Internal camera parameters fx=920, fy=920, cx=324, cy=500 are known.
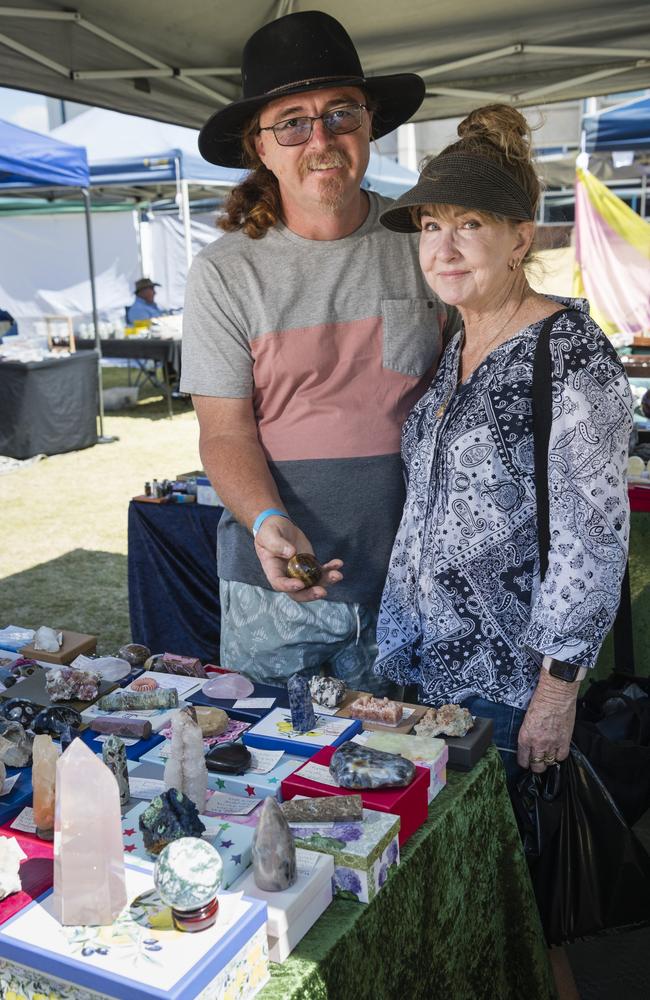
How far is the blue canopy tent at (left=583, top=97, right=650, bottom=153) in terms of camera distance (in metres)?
6.93

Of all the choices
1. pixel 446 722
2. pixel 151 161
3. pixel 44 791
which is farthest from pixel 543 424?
pixel 151 161

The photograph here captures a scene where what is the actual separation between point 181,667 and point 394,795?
692mm

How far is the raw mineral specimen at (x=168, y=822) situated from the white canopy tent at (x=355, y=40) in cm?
289

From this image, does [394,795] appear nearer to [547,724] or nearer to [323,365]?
[547,724]

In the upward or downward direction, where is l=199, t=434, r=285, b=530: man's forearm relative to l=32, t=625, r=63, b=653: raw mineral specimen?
upward

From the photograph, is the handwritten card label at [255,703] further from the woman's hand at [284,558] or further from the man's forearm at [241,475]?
the man's forearm at [241,475]

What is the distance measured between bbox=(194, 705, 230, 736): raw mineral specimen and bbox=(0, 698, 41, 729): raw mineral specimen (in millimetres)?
281

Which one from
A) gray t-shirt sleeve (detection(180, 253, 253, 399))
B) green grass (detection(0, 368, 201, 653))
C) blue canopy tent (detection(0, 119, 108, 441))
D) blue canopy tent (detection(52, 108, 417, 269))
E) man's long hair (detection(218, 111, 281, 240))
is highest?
blue canopy tent (detection(52, 108, 417, 269))

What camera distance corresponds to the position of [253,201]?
1.96 m

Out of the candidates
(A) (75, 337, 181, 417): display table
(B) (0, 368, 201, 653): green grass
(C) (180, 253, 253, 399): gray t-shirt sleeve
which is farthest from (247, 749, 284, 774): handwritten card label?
(A) (75, 337, 181, 417): display table

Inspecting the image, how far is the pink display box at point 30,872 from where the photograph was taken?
109 cm

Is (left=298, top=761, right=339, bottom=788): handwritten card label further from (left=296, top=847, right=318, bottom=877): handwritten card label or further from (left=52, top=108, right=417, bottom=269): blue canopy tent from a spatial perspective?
(left=52, top=108, right=417, bottom=269): blue canopy tent

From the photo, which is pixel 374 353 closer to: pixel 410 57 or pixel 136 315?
pixel 410 57

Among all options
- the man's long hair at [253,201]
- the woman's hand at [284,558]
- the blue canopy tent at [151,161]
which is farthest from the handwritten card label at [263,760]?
the blue canopy tent at [151,161]
